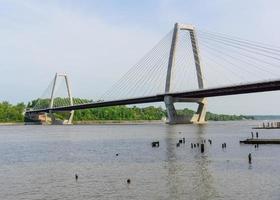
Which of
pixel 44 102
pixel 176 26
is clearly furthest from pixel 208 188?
pixel 44 102

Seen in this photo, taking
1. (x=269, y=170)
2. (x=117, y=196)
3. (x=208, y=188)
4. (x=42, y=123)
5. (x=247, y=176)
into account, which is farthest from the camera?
(x=42, y=123)

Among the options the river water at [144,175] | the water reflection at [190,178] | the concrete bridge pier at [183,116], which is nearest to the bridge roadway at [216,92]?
the concrete bridge pier at [183,116]

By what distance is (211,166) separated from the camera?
3547cm

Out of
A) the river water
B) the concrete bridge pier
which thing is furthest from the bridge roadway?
the river water

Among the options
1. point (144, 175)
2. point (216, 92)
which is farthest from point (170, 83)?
point (144, 175)

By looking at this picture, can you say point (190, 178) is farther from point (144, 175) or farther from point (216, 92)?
point (216, 92)

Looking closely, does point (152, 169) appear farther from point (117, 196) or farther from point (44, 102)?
point (44, 102)

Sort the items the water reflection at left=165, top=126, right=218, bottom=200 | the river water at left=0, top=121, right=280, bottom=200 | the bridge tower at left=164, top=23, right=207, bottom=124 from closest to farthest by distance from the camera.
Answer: the water reflection at left=165, top=126, right=218, bottom=200 → the river water at left=0, top=121, right=280, bottom=200 → the bridge tower at left=164, top=23, right=207, bottom=124

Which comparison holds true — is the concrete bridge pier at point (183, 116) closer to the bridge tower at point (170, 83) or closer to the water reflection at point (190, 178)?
the bridge tower at point (170, 83)

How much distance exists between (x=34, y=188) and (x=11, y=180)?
358cm

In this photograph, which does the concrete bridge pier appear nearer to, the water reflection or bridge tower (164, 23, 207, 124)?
bridge tower (164, 23, 207, 124)

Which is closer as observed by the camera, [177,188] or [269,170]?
[177,188]

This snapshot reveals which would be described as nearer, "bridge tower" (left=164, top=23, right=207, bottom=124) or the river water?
the river water

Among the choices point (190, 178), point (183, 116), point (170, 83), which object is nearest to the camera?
point (190, 178)
